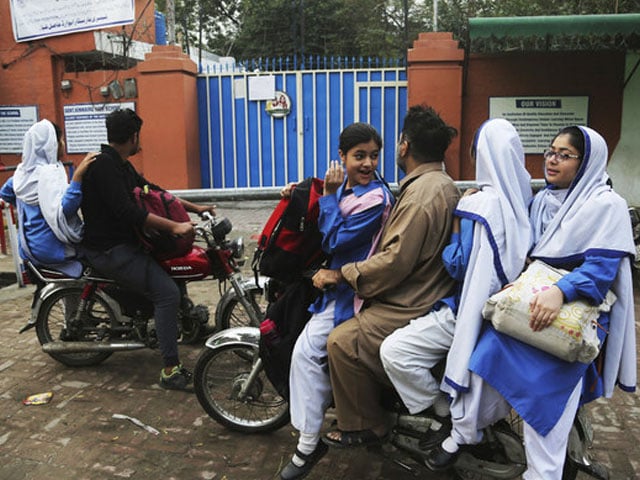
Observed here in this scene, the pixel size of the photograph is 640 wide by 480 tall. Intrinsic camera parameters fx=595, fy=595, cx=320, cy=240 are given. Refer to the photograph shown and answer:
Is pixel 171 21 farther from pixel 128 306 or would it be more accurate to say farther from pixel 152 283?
pixel 152 283

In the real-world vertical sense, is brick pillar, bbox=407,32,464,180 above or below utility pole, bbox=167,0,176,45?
below

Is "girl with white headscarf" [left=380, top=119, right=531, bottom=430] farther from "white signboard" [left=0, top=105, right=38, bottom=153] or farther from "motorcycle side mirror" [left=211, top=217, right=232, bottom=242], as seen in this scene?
"white signboard" [left=0, top=105, right=38, bottom=153]

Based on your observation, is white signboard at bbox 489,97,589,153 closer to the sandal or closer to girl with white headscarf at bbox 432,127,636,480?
girl with white headscarf at bbox 432,127,636,480

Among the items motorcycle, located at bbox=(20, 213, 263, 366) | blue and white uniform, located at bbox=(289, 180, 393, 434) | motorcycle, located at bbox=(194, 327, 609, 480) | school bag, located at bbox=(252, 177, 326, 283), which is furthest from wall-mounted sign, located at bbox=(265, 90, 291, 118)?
blue and white uniform, located at bbox=(289, 180, 393, 434)

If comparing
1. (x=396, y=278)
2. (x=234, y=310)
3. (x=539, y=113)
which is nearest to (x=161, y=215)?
(x=234, y=310)

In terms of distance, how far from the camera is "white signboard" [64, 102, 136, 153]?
31.9 ft

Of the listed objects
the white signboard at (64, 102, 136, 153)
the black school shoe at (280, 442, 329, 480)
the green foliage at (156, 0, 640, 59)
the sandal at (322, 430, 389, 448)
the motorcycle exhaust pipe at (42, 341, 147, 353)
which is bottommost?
the black school shoe at (280, 442, 329, 480)

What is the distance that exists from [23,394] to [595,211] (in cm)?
352

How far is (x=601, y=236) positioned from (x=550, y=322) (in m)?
0.38

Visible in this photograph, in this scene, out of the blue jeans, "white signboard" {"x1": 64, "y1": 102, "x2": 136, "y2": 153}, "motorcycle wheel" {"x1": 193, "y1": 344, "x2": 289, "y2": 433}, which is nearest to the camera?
"motorcycle wheel" {"x1": 193, "y1": 344, "x2": 289, "y2": 433}

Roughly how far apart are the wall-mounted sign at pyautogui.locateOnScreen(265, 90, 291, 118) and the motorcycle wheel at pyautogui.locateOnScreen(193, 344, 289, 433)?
21.4 feet

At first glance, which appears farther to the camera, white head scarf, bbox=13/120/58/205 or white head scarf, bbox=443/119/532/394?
white head scarf, bbox=13/120/58/205

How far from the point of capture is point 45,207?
3.77m

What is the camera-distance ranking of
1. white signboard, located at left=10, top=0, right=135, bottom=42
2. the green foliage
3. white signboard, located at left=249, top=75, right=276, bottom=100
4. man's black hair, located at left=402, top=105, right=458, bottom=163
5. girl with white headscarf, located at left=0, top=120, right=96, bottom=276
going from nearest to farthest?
man's black hair, located at left=402, top=105, right=458, bottom=163 < girl with white headscarf, located at left=0, top=120, right=96, bottom=276 < white signboard, located at left=249, top=75, right=276, bottom=100 < white signboard, located at left=10, top=0, right=135, bottom=42 < the green foliage
